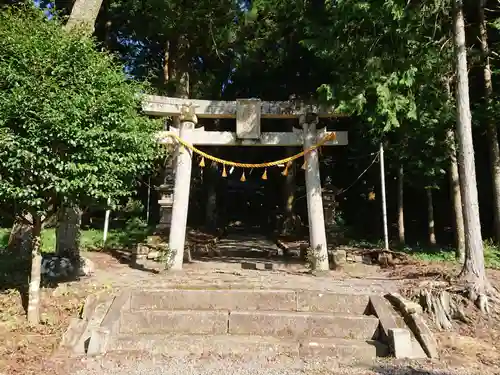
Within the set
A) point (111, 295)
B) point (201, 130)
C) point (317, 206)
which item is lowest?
point (111, 295)

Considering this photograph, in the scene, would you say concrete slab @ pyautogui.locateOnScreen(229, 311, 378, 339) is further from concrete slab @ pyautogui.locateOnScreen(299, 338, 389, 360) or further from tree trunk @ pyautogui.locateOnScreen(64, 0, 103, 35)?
tree trunk @ pyautogui.locateOnScreen(64, 0, 103, 35)

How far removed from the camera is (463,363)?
4.90 meters

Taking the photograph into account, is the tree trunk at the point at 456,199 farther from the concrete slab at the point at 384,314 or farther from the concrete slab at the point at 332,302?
the concrete slab at the point at 332,302

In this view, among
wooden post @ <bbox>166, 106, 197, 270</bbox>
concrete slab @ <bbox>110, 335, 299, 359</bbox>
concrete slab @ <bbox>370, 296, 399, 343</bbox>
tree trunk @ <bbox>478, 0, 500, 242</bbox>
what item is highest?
tree trunk @ <bbox>478, 0, 500, 242</bbox>

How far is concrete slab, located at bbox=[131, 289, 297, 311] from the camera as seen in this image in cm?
633

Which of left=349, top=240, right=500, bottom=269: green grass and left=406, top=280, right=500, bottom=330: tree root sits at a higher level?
left=349, top=240, right=500, bottom=269: green grass

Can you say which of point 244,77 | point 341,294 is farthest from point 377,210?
point 341,294

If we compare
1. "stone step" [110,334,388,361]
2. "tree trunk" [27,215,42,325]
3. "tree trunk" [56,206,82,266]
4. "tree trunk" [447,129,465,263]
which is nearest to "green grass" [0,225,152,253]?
"tree trunk" [56,206,82,266]

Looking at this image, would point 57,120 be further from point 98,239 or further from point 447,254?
point 447,254

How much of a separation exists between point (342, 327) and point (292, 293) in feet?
3.27

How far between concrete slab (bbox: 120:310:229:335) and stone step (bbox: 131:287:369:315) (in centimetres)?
42

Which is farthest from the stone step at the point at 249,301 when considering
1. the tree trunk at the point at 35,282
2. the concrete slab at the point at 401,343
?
the tree trunk at the point at 35,282

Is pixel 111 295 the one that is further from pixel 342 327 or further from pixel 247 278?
pixel 342 327

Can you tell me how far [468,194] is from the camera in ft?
22.1
